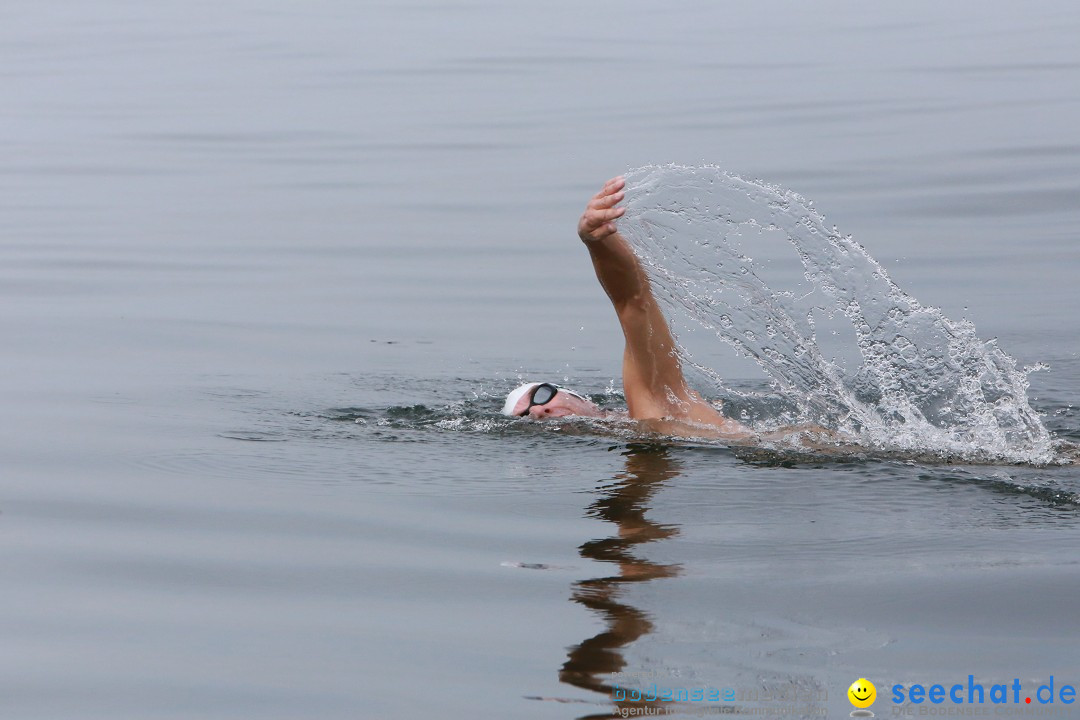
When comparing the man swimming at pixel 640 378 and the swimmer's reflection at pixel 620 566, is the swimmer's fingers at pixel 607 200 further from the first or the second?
the swimmer's reflection at pixel 620 566

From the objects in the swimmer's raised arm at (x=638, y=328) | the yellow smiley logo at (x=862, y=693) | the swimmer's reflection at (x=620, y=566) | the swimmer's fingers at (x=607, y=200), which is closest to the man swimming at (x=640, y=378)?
the swimmer's raised arm at (x=638, y=328)

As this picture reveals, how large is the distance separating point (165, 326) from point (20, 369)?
1.42 metres

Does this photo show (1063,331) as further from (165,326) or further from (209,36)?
(209,36)

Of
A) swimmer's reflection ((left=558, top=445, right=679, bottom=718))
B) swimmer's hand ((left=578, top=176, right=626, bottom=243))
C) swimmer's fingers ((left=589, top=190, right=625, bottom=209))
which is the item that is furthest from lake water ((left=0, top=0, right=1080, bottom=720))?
swimmer's fingers ((left=589, top=190, right=625, bottom=209))

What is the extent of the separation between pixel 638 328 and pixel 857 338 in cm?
195

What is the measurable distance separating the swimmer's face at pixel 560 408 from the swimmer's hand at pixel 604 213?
4.20 ft

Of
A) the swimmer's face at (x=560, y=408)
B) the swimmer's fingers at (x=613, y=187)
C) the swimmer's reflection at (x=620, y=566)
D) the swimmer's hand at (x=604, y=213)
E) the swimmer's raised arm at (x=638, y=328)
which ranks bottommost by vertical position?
the swimmer's reflection at (x=620, y=566)

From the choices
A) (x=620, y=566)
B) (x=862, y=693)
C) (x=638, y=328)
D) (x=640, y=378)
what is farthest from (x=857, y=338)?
(x=862, y=693)

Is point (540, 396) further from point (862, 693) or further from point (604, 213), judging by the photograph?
point (862, 693)

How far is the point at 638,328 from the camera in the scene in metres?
7.75

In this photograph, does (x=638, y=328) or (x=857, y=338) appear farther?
(x=857, y=338)

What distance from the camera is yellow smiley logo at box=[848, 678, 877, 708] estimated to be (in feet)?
14.3

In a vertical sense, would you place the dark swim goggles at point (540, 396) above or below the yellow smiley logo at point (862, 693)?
above

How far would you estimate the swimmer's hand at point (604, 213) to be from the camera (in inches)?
280
